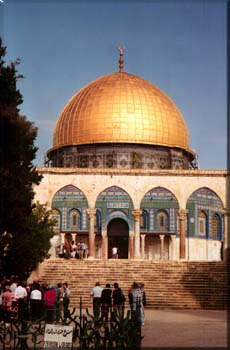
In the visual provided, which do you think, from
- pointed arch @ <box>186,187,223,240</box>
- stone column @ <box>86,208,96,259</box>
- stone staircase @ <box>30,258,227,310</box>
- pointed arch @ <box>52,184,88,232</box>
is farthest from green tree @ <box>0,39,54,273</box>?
pointed arch @ <box>186,187,223,240</box>

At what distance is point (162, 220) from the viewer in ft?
106

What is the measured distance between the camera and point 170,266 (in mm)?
25219

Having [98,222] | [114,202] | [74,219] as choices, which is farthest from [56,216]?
[114,202]

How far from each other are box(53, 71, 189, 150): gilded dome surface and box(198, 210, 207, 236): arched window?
18.4 ft

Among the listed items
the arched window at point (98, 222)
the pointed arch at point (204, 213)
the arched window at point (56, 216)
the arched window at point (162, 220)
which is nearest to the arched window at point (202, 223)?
the pointed arch at point (204, 213)

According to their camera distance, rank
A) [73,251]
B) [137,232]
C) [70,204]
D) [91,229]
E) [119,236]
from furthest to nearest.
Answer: [119,236] → [70,204] → [137,232] → [91,229] → [73,251]

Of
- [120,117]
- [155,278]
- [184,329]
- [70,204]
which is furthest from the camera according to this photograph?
[120,117]

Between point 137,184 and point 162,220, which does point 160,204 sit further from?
point 137,184

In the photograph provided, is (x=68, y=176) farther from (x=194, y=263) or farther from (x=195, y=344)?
(x=195, y=344)

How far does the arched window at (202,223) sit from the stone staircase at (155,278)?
697 centimetres

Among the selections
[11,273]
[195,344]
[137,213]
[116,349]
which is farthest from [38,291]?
[137,213]

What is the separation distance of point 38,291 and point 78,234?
1744 centimetres

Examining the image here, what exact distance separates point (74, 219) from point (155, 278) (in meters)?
8.88

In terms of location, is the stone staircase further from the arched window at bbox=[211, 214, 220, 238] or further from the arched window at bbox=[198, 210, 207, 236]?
the arched window at bbox=[211, 214, 220, 238]
